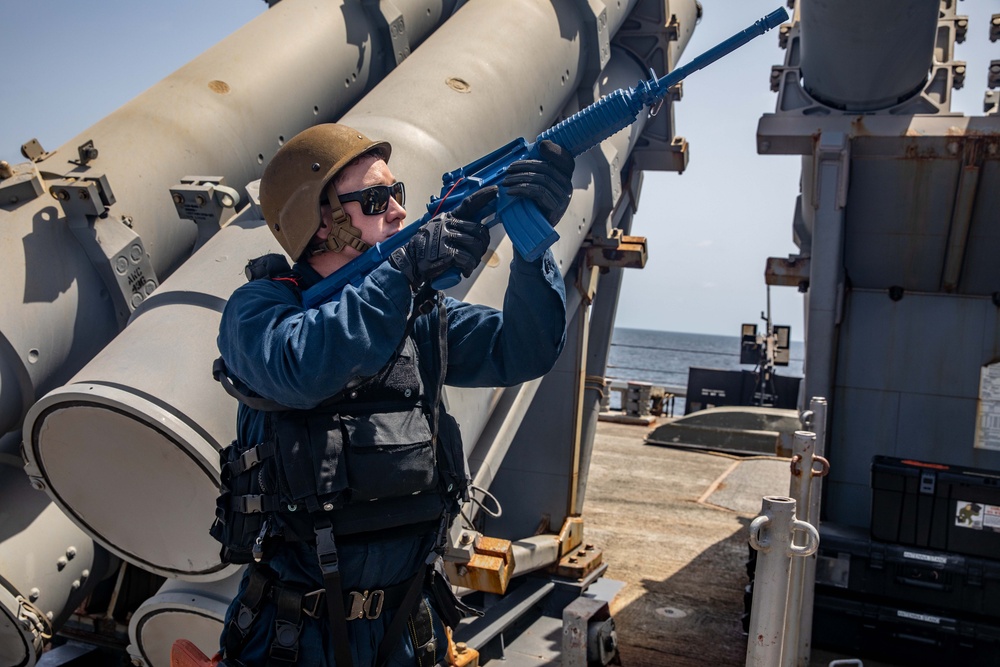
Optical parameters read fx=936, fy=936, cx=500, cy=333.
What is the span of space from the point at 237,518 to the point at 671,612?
4559mm

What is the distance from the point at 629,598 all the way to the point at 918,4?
162 inches

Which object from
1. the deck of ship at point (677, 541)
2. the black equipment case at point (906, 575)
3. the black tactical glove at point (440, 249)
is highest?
the black tactical glove at point (440, 249)

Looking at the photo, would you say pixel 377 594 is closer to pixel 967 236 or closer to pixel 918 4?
pixel 918 4

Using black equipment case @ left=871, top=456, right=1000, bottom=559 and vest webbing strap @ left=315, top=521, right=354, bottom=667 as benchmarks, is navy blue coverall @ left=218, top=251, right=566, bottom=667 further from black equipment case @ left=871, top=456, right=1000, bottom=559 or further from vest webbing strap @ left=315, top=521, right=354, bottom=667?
black equipment case @ left=871, top=456, right=1000, bottom=559

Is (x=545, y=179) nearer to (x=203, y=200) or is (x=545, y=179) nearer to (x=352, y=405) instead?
(x=352, y=405)

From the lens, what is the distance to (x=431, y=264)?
80.4 inches

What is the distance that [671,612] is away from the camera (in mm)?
6219

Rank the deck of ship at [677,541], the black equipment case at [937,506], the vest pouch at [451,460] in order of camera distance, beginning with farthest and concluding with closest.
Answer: the deck of ship at [677,541] → the black equipment case at [937,506] → the vest pouch at [451,460]

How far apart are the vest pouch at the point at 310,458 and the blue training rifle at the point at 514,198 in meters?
0.31

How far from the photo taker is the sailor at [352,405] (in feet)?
6.71

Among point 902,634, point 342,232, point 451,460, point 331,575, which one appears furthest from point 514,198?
point 902,634

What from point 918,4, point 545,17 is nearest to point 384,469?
point 545,17

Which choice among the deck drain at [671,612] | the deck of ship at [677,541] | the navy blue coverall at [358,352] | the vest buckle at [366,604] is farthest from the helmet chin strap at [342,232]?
the deck drain at [671,612]

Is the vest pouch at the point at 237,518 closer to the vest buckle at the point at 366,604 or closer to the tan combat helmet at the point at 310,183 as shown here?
the vest buckle at the point at 366,604
